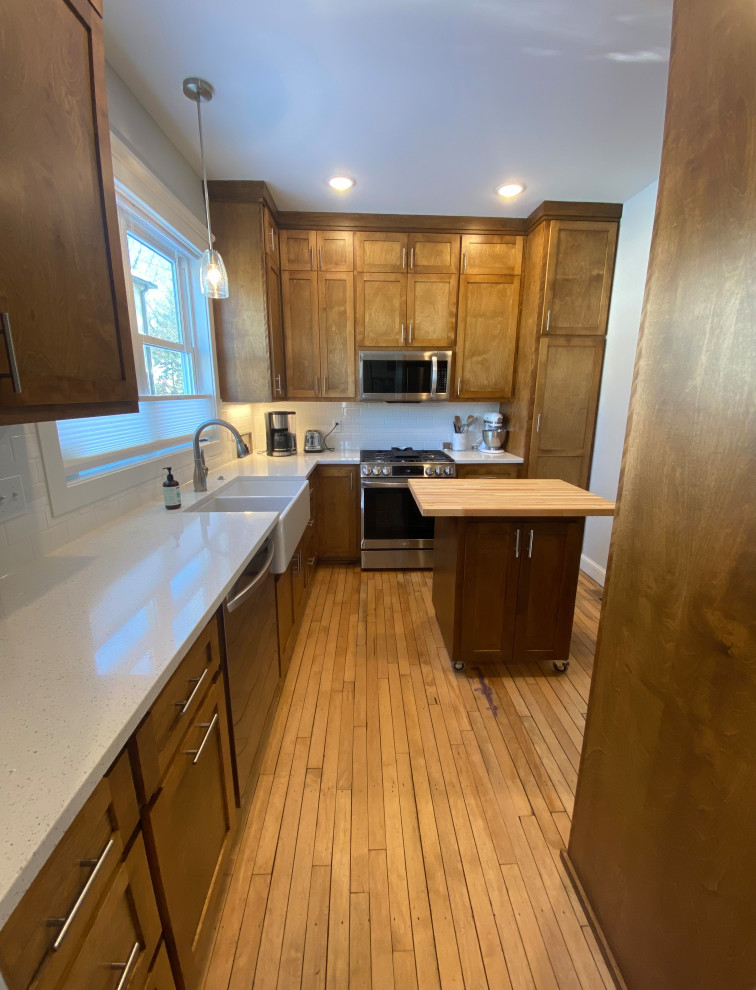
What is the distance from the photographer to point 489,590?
1.97 m

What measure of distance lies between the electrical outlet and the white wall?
9.37 feet

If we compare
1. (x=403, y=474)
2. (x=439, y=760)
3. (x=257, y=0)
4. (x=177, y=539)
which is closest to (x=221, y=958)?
(x=439, y=760)

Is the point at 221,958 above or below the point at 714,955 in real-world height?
below

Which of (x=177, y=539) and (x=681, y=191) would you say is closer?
(x=681, y=191)

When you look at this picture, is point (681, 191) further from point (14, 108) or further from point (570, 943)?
point (570, 943)

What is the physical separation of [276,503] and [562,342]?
2401 mm

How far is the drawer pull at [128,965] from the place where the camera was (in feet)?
2.06

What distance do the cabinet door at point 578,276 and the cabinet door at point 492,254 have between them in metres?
0.33

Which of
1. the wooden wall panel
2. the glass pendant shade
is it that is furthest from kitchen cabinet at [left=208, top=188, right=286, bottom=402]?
the wooden wall panel

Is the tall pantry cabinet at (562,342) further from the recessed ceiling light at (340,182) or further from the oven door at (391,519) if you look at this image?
the recessed ceiling light at (340,182)

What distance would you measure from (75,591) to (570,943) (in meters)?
1.62

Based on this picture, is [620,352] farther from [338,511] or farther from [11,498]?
[11,498]

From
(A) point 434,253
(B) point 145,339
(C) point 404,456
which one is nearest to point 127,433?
(B) point 145,339

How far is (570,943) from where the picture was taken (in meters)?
1.09
